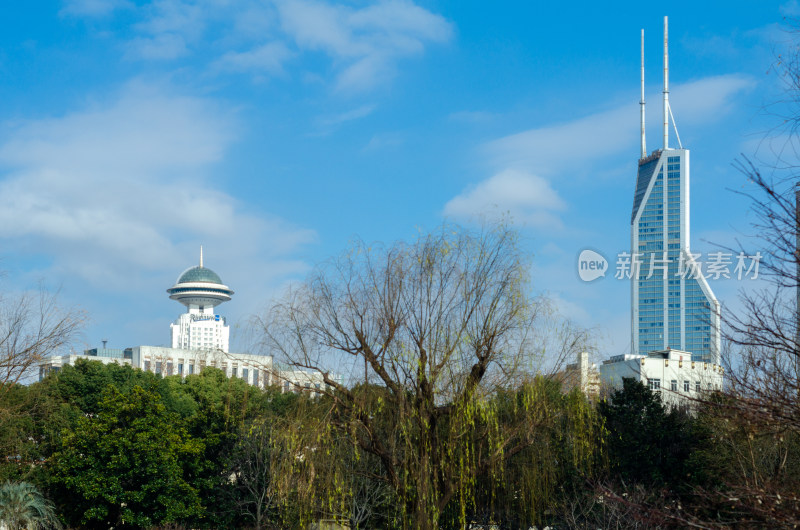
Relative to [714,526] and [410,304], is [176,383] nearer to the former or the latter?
[410,304]

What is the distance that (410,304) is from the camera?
43.5 feet

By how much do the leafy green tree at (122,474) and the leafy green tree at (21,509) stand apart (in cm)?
128

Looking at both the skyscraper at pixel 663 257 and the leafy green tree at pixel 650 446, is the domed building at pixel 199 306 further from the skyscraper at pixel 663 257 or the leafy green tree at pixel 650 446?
the leafy green tree at pixel 650 446

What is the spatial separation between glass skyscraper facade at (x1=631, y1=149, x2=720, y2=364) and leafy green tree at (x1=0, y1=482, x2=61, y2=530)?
135691mm

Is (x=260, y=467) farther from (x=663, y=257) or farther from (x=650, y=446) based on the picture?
(x=663, y=257)

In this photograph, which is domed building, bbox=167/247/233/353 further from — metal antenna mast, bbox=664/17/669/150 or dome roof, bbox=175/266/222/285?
metal antenna mast, bbox=664/17/669/150

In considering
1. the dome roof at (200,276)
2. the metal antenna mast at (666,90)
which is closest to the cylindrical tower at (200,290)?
the dome roof at (200,276)

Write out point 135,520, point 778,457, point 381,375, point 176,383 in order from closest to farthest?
point 381,375 → point 778,457 → point 135,520 → point 176,383

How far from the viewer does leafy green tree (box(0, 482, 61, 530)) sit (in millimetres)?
17797

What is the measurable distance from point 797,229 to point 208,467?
61.0ft

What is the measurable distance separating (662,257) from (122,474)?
137819mm

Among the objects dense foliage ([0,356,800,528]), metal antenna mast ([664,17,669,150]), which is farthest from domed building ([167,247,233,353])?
dense foliage ([0,356,800,528])

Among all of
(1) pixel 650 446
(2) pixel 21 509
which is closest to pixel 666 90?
(1) pixel 650 446

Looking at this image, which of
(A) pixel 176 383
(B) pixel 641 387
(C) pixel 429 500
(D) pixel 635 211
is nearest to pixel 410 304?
(C) pixel 429 500
